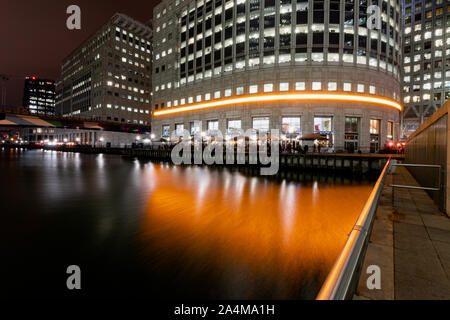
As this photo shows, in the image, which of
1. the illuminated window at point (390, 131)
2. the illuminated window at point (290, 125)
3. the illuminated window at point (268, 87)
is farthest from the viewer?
the illuminated window at point (390, 131)

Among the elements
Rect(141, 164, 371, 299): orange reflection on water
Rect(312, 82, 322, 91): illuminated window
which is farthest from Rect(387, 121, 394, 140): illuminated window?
Rect(141, 164, 371, 299): orange reflection on water

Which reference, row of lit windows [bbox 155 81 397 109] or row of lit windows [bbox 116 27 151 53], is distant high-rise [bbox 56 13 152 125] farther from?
row of lit windows [bbox 155 81 397 109]

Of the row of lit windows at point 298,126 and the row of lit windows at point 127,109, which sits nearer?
the row of lit windows at point 298,126

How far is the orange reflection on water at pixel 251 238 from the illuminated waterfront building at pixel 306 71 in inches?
1290

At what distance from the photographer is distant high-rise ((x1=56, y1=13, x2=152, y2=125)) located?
101438mm

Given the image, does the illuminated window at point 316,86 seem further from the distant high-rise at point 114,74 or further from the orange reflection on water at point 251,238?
the distant high-rise at point 114,74

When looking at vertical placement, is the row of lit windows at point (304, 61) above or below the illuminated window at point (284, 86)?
above

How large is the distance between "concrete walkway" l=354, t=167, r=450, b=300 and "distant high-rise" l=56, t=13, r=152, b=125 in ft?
359

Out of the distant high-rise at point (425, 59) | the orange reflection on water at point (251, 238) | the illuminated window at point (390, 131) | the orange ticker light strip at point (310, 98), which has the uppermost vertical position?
the distant high-rise at point (425, 59)

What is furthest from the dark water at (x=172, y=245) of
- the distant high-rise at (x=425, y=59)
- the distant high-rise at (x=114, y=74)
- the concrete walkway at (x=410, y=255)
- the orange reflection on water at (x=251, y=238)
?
the distant high-rise at (x=425, y=59)

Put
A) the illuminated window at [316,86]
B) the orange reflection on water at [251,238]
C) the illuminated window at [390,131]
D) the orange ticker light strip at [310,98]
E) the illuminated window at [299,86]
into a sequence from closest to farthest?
1. the orange reflection on water at [251,238]
2. the orange ticker light strip at [310,98]
3. the illuminated window at [316,86]
4. the illuminated window at [299,86]
5. the illuminated window at [390,131]

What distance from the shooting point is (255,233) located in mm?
8484

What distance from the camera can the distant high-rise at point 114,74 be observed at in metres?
101

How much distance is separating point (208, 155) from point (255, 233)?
34.1 meters
